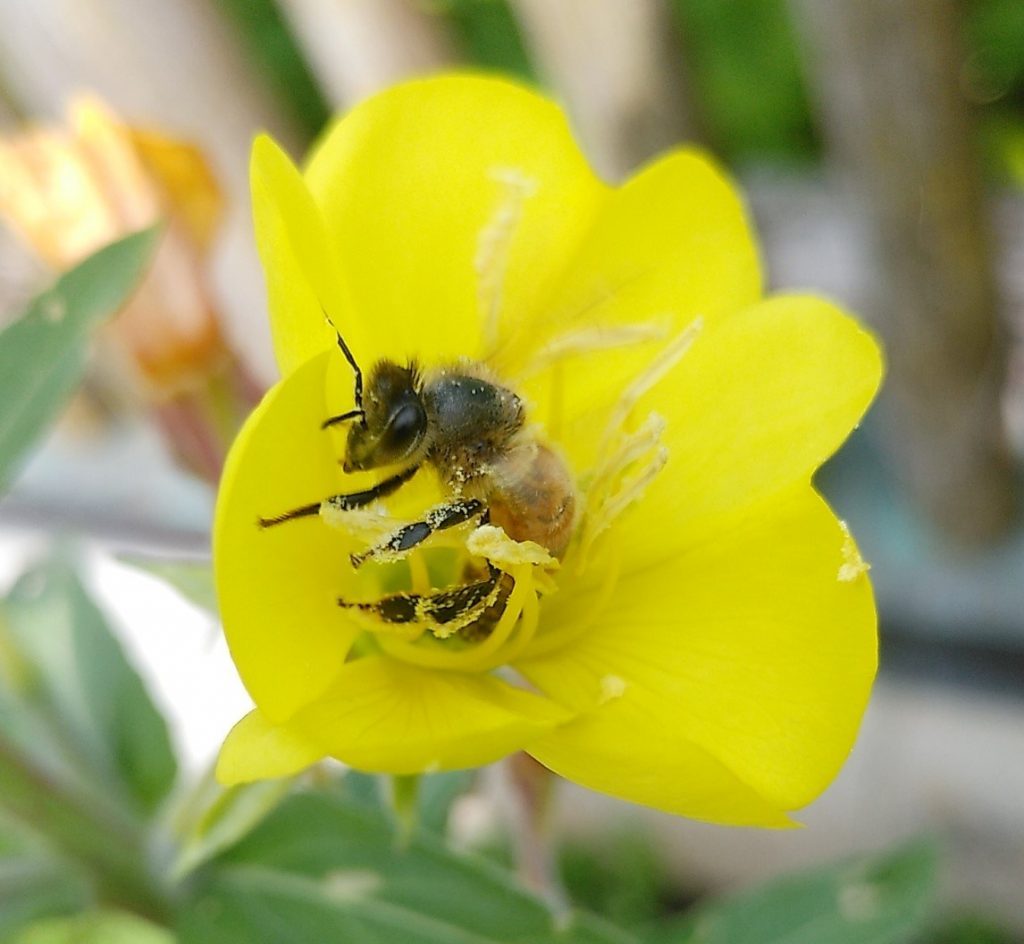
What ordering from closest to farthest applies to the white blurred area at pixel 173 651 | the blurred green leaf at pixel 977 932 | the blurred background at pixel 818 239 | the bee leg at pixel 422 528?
the bee leg at pixel 422 528 → the blurred background at pixel 818 239 → the blurred green leaf at pixel 977 932 → the white blurred area at pixel 173 651

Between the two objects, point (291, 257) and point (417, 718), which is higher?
point (291, 257)

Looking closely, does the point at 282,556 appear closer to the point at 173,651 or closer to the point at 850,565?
the point at 850,565

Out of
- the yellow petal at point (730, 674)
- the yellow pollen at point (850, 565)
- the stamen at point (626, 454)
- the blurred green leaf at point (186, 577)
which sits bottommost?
the yellow petal at point (730, 674)

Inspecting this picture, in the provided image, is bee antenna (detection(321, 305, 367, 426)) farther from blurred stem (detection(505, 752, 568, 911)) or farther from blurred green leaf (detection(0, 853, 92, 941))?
blurred green leaf (detection(0, 853, 92, 941))

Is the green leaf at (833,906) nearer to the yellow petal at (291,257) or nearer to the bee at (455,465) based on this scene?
the bee at (455,465)

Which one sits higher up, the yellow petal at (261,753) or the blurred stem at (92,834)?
the yellow petal at (261,753)

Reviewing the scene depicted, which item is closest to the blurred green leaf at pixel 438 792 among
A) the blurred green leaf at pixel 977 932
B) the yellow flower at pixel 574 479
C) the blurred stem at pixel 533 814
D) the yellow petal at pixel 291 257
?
the blurred stem at pixel 533 814

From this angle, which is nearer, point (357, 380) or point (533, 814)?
point (357, 380)

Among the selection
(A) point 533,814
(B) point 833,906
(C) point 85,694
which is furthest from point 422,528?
(B) point 833,906
